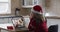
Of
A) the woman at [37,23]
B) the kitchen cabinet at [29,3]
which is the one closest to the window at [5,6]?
the kitchen cabinet at [29,3]

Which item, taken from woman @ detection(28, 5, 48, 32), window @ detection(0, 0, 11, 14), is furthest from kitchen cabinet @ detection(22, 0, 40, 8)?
woman @ detection(28, 5, 48, 32)

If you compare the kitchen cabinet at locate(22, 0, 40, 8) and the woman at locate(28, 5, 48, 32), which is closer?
the woman at locate(28, 5, 48, 32)

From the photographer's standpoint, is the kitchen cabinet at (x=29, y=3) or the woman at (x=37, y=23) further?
the kitchen cabinet at (x=29, y=3)

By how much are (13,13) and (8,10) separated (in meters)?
0.16

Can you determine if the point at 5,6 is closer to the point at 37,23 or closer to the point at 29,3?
the point at 29,3

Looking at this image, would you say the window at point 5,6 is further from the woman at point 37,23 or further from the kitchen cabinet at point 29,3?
the woman at point 37,23

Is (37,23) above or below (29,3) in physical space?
below

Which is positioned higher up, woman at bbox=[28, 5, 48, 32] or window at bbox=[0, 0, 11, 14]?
window at bbox=[0, 0, 11, 14]

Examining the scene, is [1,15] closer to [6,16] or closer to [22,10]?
[6,16]

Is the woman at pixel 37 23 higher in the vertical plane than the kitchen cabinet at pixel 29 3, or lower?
lower

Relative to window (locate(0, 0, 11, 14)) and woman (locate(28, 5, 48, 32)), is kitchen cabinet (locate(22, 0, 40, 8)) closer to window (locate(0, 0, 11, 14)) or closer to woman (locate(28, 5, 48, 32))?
window (locate(0, 0, 11, 14))

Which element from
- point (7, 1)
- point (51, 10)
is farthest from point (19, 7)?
point (51, 10)

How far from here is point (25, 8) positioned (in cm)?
401

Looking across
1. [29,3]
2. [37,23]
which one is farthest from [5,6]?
[37,23]
